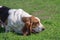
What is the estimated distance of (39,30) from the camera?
736cm

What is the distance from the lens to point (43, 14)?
9305mm

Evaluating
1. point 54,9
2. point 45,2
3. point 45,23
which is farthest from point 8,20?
point 45,2

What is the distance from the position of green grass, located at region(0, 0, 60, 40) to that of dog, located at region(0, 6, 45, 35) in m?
0.16

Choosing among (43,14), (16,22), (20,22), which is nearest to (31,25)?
(20,22)

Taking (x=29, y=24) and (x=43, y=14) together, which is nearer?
(x=29, y=24)

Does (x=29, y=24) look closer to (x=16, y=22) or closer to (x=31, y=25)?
(x=31, y=25)

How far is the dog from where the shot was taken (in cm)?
721

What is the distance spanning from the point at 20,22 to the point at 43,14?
7.20 feet

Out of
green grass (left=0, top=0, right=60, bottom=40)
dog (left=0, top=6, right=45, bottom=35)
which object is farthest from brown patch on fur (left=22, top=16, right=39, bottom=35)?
green grass (left=0, top=0, right=60, bottom=40)

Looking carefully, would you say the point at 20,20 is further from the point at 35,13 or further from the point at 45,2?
the point at 45,2

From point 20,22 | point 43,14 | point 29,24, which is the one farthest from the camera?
point 43,14

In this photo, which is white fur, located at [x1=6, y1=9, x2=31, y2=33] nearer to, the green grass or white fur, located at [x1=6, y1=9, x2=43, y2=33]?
white fur, located at [x1=6, y1=9, x2=43, y2=33]

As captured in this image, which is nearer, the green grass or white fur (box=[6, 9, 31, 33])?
the green grass

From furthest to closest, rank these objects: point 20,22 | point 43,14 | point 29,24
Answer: point 43,14, point 20,22, point 29,24
